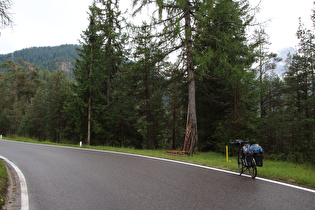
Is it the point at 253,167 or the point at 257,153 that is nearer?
the point at 257,153

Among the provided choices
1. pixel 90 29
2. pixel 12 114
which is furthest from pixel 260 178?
pixel 12 114

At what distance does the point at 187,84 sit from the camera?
529 inches

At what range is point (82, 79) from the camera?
64.7ft

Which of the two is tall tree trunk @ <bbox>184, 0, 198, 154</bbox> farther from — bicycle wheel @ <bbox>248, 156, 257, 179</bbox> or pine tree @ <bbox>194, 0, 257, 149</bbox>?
bicycle wheel @ <bbox>248, 156, 257, 179</bbox>

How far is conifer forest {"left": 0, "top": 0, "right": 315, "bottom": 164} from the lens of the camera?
451 inches

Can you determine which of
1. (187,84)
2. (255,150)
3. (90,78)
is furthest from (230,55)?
(90,78)

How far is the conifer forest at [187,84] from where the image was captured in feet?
37.6

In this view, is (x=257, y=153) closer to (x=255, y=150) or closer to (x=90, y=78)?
(x=255, y=150)

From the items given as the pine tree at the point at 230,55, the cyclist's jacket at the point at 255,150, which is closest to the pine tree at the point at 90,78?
the pine tree at the point at 230,55

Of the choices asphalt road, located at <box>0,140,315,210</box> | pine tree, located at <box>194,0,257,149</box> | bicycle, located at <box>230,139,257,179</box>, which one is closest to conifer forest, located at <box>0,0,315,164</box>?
pine tree, located at <box>194,0,257,149</box>

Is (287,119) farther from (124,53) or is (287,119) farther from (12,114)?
(12,114)

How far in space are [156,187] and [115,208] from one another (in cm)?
145

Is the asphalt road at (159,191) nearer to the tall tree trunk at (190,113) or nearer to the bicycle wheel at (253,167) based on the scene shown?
the bicycle wheel at (253,167)

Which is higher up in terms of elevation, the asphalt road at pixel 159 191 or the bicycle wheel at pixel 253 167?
the bicycle wheel at pixel 253 167
